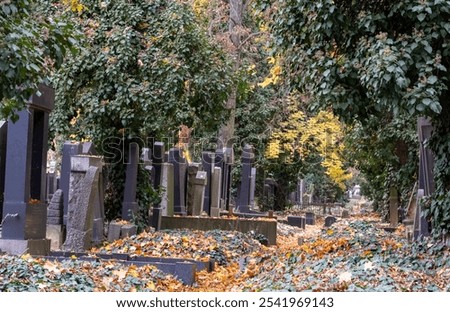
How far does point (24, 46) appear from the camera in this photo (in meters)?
7.72

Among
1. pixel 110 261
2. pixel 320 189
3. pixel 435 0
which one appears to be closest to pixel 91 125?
pixel 110 261

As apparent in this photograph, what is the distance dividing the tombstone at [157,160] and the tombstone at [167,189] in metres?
0.15

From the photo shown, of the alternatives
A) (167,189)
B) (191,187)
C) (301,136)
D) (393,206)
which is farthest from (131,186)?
(301,136)

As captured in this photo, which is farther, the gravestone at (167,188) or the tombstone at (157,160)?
the gravestone at (167,188)

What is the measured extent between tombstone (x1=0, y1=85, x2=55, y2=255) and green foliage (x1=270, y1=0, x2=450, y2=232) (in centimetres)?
380

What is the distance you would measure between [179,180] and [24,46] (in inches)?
512

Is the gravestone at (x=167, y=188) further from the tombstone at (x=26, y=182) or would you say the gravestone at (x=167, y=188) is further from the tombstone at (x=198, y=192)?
the tombstone at (x=26, y=182)

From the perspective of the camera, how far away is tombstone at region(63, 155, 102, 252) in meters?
13.5

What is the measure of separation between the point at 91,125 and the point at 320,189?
3141 centimetres

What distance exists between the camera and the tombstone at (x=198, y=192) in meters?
21.1

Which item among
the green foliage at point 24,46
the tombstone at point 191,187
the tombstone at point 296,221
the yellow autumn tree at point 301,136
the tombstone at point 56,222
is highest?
the yellow autumn tree at point 301,136

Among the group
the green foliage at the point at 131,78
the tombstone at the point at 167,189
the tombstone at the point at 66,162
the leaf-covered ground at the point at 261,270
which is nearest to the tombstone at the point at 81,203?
the leaf-covered ground at the point at 261,270

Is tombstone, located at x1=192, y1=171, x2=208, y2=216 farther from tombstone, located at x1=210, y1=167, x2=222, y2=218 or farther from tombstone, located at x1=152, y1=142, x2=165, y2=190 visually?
tombstone, located at x1=152, y1=142, x2=165, y2=190
